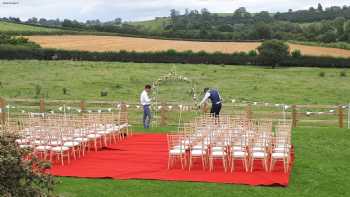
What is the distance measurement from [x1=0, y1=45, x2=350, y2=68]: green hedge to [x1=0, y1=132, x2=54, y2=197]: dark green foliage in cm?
4585

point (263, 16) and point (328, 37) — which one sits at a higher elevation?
point (263, 16)

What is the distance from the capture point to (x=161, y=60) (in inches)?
2167

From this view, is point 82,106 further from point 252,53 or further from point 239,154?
point 252,53

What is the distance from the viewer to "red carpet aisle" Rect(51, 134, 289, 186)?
12773mm

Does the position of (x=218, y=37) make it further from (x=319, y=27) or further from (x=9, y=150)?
(x=9, y=150)

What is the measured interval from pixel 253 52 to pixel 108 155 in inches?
1568

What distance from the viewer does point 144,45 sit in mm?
61750

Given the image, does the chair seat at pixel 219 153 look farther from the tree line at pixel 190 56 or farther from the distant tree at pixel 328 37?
the distant tree at pixel 328 37

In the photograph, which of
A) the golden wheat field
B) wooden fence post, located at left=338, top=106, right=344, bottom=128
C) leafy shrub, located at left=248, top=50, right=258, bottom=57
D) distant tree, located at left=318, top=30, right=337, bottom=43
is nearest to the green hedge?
leafy shrub, located at left=248, top=50, right=258, bottom=57

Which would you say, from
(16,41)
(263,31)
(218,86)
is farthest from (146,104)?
(263,31)

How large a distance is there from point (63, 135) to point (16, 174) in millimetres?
7805

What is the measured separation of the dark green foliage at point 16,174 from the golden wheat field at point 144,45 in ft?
160

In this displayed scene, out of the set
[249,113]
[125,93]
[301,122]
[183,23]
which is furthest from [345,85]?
[183,23]

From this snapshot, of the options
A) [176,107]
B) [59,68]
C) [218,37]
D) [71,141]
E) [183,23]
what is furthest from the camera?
[183,23]
